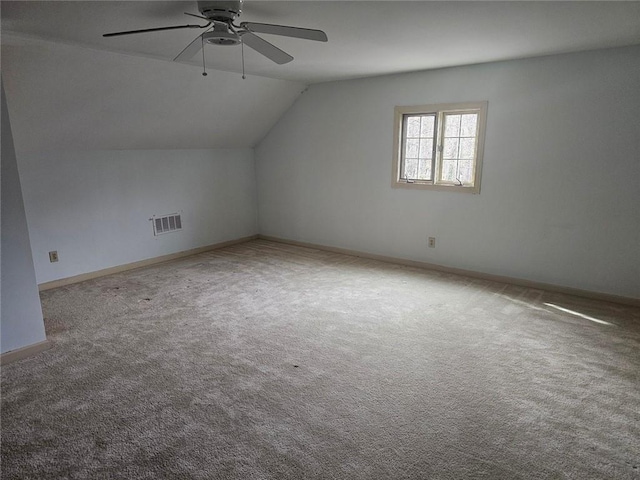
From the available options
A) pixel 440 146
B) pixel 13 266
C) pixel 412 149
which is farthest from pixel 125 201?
pixel 440 146

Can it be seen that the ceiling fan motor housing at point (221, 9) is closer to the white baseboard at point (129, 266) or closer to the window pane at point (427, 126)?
the window pane at point (427, 126)

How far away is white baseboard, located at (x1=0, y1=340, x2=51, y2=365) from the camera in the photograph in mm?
2696

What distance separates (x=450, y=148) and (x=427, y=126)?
1.23 ft

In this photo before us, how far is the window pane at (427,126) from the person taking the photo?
4438 mm

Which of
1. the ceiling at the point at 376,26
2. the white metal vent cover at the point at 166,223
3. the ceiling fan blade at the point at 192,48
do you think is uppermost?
the ceiling at the point at 376,26

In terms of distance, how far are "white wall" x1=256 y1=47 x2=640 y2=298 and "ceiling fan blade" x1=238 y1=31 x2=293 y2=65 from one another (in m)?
2.28

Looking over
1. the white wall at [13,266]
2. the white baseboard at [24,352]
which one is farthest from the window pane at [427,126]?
the white baseboard at [24,352]

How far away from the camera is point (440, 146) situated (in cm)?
441

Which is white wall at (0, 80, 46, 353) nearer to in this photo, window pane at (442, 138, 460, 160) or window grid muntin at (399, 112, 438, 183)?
window grid muntin at (399, 112, 438, 183)

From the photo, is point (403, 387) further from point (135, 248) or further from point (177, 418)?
point (135, 248)

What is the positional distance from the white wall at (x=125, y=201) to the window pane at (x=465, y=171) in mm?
3159

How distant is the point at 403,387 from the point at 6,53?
142 inches

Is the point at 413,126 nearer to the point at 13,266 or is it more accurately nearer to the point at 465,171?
the point at 465,171

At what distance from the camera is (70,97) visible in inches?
139
